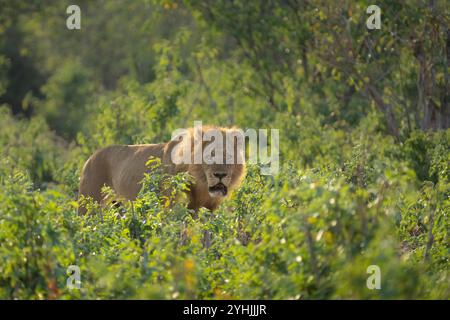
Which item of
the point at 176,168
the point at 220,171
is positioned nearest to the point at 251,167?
the point at 220,171

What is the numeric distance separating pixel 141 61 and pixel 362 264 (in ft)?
77.1

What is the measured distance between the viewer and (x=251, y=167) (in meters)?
9.37

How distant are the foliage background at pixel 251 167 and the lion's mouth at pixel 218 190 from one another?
0.20 m

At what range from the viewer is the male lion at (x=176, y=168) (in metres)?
9.22

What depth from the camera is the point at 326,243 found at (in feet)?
18.0

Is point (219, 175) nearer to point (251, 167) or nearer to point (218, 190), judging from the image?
point (218, 190)

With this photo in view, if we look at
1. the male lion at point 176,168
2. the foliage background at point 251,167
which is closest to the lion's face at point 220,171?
the male lion at point 176,168

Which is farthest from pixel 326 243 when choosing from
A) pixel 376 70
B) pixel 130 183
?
pixel 376 70

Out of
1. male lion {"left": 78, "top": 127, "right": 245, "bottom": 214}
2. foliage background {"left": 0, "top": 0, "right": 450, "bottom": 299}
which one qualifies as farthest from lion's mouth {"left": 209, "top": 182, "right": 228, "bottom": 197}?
foliage background {"left": 0, "top": 0, "right": 450, "bottom": 299}

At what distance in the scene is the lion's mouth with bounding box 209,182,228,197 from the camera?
9.13 metres

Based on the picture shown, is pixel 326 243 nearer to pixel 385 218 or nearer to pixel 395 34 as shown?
pixel 385 218

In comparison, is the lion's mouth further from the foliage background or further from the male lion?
the foliage background

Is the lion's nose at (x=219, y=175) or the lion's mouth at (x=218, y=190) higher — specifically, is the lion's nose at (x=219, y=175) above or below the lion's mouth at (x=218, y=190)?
above

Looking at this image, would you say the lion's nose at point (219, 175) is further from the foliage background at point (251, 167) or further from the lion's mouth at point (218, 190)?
the foliage background at point (251, 167)
